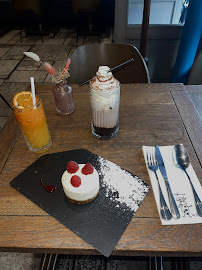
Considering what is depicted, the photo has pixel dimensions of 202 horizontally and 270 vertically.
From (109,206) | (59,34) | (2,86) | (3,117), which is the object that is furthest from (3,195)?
(59,34)

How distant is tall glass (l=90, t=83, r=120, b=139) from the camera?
818 mm

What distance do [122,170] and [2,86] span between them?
265 cm

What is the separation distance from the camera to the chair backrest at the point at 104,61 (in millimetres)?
1542

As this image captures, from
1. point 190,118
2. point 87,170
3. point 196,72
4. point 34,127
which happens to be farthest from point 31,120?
point 196,72

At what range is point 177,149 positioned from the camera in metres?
0.84

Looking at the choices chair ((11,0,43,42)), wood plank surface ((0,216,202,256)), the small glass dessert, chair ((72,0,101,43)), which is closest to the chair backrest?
the small glass dessert

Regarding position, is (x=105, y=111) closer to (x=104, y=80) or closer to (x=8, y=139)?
(x=104, y=80)

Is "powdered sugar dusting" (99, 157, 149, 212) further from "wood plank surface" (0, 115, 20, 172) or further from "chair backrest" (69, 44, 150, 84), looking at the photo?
"chair backrest" (69, 44, 150, 84)

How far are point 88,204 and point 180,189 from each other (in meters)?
0.31

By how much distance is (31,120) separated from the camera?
2.66 ft

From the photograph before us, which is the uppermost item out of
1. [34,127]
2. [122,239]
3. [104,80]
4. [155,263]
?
[104,80]

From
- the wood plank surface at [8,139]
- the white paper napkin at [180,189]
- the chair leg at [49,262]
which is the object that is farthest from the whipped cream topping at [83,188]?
the chair leg at [49,262]

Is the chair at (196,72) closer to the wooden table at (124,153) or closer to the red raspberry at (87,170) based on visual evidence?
the wooden table at (124,153)

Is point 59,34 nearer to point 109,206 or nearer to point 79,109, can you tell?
point 79,109
